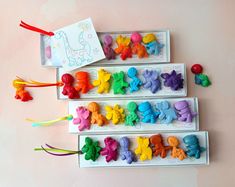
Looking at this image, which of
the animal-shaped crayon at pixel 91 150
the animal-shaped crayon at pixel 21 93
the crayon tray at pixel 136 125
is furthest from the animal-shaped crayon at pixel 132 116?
the animal-shaped crayon at pixel 21 93

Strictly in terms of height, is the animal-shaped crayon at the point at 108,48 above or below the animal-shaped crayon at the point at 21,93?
above

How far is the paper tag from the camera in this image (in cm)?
104

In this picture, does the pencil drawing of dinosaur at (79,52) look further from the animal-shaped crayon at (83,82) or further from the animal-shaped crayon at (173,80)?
the animal-shaped crayon at (173,80)

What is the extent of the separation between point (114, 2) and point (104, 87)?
0.98ft

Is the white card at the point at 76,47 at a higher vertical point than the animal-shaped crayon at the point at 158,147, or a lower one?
higher

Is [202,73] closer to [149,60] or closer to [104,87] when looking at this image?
[149,60]

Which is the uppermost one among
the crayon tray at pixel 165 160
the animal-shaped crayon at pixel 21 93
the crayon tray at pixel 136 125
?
the animal-shaped crayon at pixel 21 93

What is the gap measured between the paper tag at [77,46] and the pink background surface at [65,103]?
46mm

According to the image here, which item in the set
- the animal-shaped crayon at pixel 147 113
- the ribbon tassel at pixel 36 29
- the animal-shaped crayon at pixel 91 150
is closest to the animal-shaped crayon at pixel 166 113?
the animal-shaped crayon at pixel 147 113

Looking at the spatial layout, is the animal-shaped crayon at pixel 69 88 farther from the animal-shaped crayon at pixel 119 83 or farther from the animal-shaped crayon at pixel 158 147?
the animal-shaped crayon at pixel 158 147

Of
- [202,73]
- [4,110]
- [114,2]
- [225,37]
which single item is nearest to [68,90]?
[4,110]

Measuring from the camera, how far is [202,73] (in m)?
1.05

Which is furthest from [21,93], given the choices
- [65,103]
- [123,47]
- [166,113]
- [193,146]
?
[193,146]

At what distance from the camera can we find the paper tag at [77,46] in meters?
1.04
